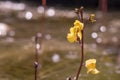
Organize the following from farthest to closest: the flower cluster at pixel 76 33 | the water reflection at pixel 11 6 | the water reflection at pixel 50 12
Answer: the water reflection at pixel 11 6 < the water reflection at pixel 50 12 < the flower cluster at pixel 76 33

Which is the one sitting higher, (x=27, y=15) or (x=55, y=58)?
(x=55, y=58)

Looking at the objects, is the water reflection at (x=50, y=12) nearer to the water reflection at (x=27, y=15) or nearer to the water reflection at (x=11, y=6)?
the water reflection at (x=27, y=15)

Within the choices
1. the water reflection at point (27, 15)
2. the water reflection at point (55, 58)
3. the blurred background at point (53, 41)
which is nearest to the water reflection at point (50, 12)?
the blurred background at point (53, 41)

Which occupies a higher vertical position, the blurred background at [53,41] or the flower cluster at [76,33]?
the flower cluster at [76,33]

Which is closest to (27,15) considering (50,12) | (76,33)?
(50,12)

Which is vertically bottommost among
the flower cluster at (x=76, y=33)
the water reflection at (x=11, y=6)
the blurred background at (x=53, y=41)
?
the water reflection at (x=11, y=6)

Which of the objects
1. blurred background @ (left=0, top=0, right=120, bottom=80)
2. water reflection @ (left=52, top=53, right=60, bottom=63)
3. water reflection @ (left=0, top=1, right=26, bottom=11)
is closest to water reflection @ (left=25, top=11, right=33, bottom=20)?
blurred background @ (left=0, top=0, right=120, bottom=80)

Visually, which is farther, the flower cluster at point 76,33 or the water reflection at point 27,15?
the water reflection at point 27,15

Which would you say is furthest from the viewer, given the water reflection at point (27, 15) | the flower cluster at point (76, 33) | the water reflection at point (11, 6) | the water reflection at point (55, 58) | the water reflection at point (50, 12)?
the water reflection at point (11, 6)

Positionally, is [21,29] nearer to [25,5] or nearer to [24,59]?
[24,59]

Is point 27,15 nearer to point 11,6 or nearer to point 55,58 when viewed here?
point 11,6
